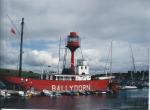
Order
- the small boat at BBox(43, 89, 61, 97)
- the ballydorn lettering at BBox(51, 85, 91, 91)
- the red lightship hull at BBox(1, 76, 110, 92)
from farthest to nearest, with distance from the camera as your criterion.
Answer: the ballydorn lettering at BBox(51, 85, 91, 91) < the red lightship hull at BBox(1, 76, 110, 92) < the small boat at BBox(43, 89, 61, 97)

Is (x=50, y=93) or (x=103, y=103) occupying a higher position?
(x=50, y=93)

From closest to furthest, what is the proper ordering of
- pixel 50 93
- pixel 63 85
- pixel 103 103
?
pixel 103 103 → pixel 50 93 → pixel 63 85

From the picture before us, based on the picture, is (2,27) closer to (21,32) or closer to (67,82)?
(21,32)

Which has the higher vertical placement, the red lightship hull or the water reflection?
the red lightship hull

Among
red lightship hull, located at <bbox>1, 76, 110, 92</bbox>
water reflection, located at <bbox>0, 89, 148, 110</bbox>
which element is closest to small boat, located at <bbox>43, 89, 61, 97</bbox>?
red lightship hull, located at <bbox>1, 76, 110, 92</bbox>

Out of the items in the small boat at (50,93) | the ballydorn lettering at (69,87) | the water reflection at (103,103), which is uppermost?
the ballydorn lettering at (69,87)

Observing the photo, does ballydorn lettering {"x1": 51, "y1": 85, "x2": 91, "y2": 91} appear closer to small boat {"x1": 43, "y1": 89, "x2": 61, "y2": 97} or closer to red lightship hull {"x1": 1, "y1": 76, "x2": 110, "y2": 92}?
red lightship hull {"x1": 1, "y1": 76, "x2": 110, "y2": 92}

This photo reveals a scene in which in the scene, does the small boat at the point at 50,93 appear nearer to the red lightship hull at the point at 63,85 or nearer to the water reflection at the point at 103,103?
the red lightship hull at the point at 63,85

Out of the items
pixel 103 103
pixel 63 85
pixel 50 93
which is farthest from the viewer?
pixel 63 85

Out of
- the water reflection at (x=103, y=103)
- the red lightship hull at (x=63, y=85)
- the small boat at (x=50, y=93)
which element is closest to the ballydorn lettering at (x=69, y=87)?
the red lightship hull at (x=63, y=85)

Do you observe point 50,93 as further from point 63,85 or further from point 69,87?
point 69,87

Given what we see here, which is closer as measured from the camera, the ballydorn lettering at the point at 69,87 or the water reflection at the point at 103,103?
the water reflection at the point at 103,103

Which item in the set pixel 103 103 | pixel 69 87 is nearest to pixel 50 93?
pixel 69 87

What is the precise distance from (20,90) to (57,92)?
166cm
